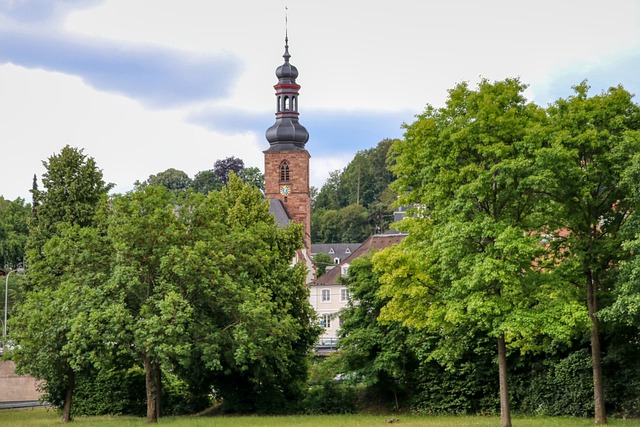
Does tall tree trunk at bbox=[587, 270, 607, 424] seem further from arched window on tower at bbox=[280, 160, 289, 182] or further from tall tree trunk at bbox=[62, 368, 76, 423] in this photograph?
arched window on tower at bbox=[280, 160, 289, 182]

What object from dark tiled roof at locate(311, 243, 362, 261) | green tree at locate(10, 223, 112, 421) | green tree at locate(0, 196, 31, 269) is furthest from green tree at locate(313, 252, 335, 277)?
green tree at locate(10, 223, 112, 421)

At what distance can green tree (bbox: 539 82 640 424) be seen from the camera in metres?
30.4

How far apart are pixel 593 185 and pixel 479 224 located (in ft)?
13.0

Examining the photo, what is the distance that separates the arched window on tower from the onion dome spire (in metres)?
1.86

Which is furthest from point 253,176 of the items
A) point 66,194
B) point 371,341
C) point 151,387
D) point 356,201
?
point 151,387

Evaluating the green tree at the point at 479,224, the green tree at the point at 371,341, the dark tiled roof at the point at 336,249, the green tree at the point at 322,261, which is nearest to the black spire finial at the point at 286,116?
the green tree at the point at 322,261

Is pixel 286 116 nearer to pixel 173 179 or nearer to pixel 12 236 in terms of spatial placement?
pixel 12 236

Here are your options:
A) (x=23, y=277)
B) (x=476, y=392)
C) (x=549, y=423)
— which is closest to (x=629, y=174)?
(x=549, y=423)

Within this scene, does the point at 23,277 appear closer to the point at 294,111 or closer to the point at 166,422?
the point at 166,422

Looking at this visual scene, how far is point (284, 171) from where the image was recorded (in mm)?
121375

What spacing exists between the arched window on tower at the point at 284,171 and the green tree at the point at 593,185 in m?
89.1

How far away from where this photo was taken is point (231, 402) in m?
42.3

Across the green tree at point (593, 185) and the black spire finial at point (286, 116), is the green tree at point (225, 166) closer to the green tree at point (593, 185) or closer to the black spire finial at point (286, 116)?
the black spire finial at point (286, 116)

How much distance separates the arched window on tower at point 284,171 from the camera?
121 m
